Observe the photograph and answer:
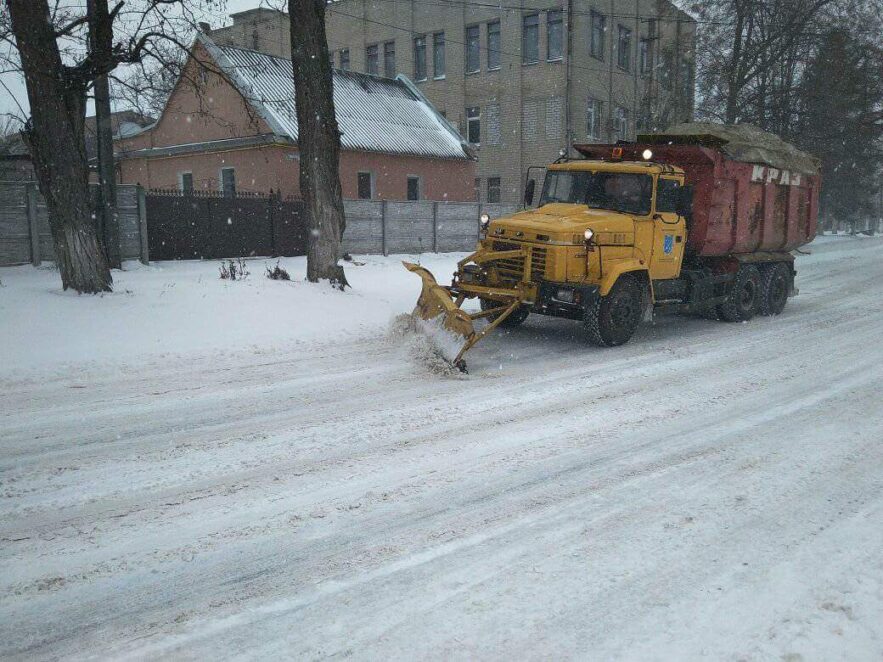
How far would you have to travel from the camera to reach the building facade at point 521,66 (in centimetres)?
3884

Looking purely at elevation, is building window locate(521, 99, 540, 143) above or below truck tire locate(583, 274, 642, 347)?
above

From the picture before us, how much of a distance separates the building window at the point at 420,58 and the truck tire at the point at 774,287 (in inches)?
1416

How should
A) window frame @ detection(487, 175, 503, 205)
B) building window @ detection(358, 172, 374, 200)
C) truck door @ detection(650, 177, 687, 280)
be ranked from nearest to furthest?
truck door @ detection(650, 177, 687, 280), building window @ detection(358, 172, 374, 200), window frame @ detection(487, 175, 503, 205)

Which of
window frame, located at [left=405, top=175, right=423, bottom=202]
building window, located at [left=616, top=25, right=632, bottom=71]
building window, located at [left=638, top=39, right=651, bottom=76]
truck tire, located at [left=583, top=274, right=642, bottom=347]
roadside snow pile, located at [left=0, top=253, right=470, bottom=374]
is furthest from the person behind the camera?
building window, located at [left=638, top=39, right=651, bottom=76]

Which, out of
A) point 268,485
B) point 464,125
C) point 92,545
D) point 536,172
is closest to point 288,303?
point 268,485

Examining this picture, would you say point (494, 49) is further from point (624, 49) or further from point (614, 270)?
point (614, 270)

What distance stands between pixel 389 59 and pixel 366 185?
1988 centimetres

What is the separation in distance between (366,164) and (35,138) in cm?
2045

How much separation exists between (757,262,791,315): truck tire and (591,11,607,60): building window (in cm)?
3029

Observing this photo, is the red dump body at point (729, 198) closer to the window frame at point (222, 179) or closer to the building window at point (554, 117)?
the window frame at point (222, 179)

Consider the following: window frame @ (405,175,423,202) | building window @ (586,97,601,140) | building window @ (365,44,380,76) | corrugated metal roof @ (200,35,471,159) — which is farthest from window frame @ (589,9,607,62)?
building window @ (365,44,380,76)

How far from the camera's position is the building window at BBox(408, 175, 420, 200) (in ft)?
107

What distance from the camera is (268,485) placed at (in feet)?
15.4

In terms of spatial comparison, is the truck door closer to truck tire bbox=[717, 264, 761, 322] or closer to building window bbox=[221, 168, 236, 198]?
truck tire bbox=[717, 264, 761, 322]
